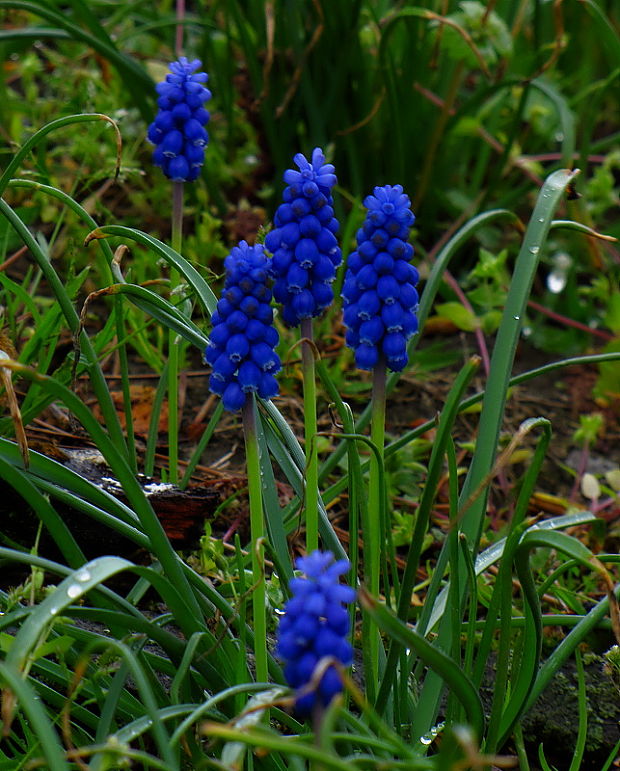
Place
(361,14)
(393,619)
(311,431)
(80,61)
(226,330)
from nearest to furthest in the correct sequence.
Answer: (393,619) → (226,330) → (311,431) → (361,14) → (80,61)

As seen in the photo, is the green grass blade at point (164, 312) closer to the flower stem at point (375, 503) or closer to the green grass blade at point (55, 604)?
the flower stem at point (375, 503)

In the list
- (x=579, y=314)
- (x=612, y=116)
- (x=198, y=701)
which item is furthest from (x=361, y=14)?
(x=198, y=701)

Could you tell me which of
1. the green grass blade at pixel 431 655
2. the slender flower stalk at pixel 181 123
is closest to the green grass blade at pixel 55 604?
the green grass blade at pixel 431 655

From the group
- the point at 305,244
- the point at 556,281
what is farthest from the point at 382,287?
the point at 556,281

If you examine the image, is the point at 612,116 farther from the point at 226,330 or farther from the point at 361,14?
the point at 226,330

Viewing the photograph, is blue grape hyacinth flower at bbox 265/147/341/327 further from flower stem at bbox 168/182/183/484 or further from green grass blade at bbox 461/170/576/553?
flower stem at bbox 168/182/183/484

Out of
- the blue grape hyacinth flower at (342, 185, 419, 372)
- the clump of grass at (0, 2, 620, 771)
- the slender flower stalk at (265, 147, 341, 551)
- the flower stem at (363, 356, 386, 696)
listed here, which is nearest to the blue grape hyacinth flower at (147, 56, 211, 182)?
the clump of grass at (0, 2, 620, 771)
